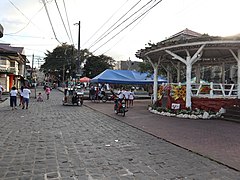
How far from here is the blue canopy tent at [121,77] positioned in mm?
27203

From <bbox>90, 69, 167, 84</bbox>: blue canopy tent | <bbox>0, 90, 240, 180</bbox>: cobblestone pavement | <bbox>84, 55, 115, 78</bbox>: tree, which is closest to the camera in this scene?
<bbox>0, 90, 240, 180</bbox>: cobblestone pavement

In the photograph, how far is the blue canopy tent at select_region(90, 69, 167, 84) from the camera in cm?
2720

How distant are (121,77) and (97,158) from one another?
2238 centimetres

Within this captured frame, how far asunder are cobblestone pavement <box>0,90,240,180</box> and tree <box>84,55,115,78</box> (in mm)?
58401

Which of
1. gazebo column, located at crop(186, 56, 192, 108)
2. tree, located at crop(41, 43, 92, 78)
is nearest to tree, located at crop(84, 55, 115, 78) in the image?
tree, located at crop(41, 43, 92, 78)

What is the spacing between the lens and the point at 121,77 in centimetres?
2817

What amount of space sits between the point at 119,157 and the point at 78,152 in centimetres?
106

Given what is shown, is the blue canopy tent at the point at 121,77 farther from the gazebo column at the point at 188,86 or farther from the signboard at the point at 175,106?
the gazebo column at the point at 188,86

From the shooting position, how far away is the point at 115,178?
4.71 m

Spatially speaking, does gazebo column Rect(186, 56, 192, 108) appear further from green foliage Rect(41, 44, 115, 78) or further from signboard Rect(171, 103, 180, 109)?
green foliage Rect(41, 44, 115, 78)

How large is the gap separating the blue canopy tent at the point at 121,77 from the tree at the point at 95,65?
37.9 meters

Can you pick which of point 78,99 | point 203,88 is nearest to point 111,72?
point 78,99

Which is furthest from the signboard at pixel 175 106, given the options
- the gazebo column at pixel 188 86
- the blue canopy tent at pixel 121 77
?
the blue canopy tent at pixel 121 77

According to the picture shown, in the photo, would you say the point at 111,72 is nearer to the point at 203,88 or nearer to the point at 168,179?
the point at 203,88
